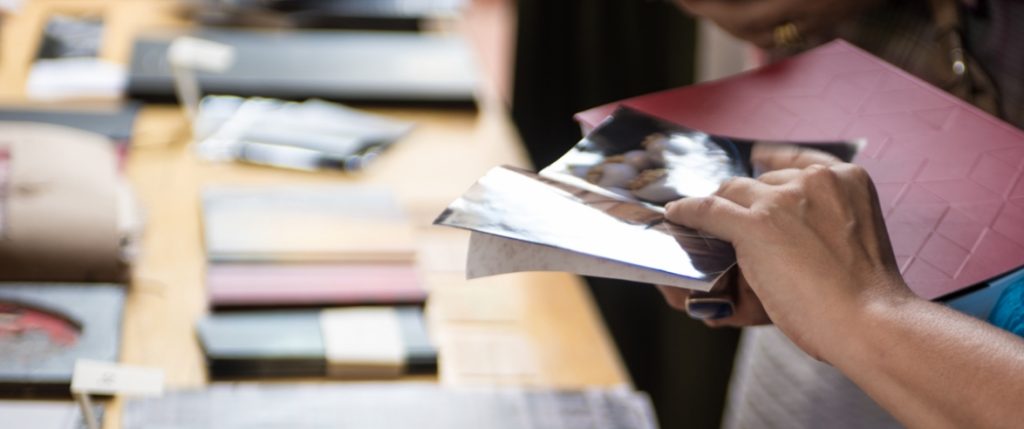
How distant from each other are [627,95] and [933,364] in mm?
1834

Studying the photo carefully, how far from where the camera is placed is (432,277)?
4.34ft

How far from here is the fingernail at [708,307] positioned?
92cm

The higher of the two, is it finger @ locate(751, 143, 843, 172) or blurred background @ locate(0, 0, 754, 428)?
finger @ locate(751, 143, 843, 172)

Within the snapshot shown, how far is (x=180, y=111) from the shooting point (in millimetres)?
1703

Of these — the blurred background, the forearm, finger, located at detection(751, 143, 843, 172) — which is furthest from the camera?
the blurred background

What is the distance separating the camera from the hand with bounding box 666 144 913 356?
74cm

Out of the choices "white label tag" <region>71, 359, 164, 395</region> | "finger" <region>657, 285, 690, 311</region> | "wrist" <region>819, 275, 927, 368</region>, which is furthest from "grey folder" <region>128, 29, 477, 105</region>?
"wrist" <region>819, 275, 927, 368</region>

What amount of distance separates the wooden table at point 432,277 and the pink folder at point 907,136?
1.00 feet

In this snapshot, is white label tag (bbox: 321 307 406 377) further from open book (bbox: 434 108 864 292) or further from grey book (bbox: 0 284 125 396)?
open book (bbox: 434 108 864 292)

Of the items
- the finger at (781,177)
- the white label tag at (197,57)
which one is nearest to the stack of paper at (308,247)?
the white label tag at (197,57)

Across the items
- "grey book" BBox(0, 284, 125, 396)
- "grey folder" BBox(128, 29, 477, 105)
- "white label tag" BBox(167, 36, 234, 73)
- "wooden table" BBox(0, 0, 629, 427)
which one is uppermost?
"white label tag" BBox(167, 36, 234, 73)

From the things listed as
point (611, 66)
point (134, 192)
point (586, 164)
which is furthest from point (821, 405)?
point (611, 66)

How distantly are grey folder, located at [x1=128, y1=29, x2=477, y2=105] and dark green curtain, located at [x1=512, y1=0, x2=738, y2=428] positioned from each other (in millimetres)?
549

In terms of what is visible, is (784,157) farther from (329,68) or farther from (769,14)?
(329,68)
